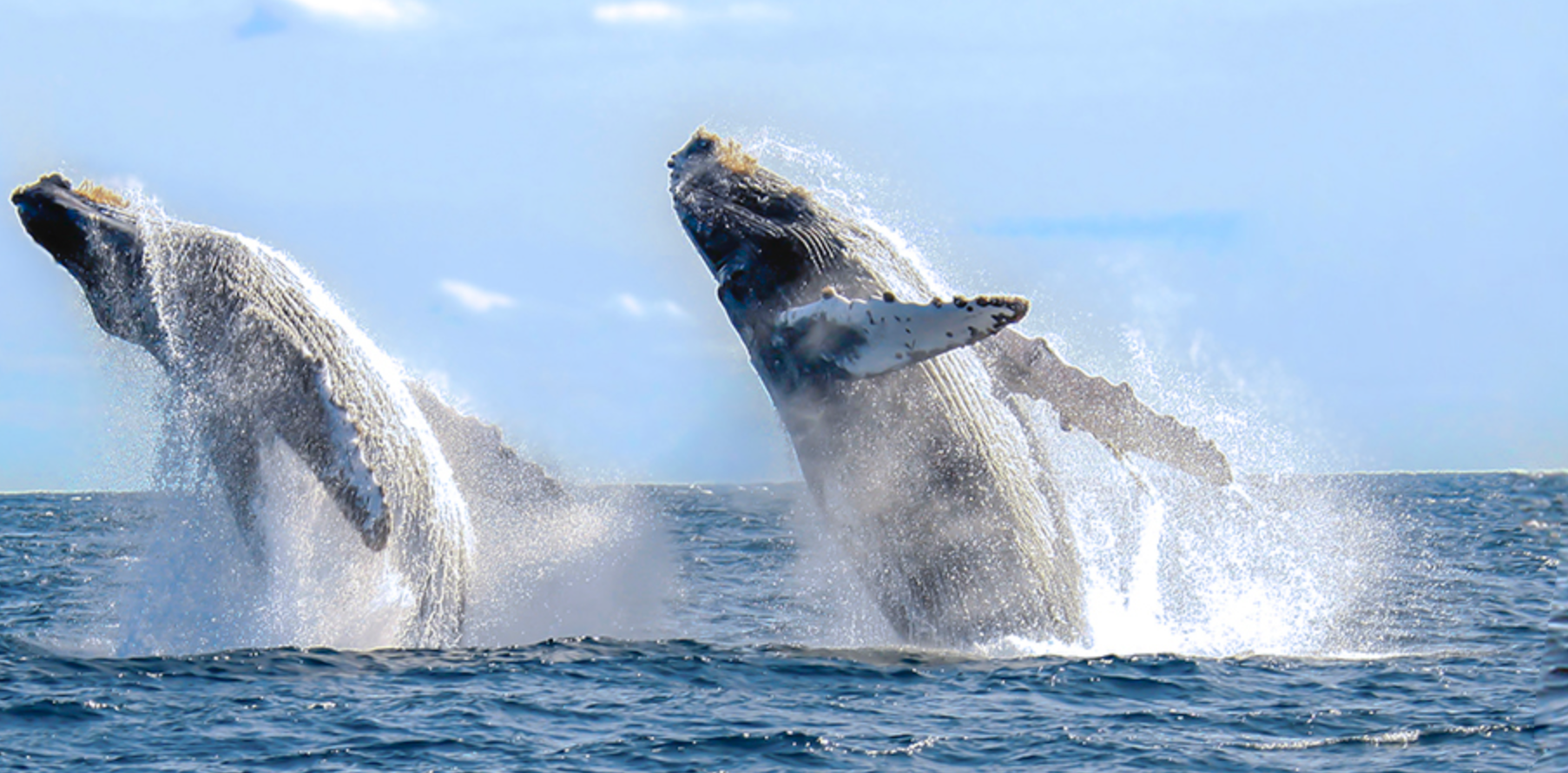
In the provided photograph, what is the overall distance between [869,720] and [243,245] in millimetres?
8317

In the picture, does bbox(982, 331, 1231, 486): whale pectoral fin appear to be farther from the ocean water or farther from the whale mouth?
the whale mouth

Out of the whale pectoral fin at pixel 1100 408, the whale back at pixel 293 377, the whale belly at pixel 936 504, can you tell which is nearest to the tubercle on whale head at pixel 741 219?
the whale belly at pixel 936 504

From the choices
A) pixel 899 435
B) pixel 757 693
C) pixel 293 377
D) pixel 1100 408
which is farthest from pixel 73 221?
pixel 1100 408

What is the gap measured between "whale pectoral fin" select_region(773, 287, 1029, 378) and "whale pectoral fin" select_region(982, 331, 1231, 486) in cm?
226

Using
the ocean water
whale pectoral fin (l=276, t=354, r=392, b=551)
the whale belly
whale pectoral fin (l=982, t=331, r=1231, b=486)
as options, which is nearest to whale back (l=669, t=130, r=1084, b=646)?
the whale belly

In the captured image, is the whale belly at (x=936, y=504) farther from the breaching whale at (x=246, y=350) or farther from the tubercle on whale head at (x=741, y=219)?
the breaching whale at (x=246, y=350)

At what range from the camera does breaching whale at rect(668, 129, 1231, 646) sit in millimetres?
12477

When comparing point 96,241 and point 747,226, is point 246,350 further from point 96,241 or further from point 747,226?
point 747,226

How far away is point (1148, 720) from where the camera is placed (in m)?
10.5

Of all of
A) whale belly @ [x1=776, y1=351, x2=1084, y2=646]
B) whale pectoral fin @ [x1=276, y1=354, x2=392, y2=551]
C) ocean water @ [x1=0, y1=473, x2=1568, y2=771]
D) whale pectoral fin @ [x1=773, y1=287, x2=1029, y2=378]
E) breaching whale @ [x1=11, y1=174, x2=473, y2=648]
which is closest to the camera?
ocean water @ [x1=0, y1=473, x2=1568, y2=771]

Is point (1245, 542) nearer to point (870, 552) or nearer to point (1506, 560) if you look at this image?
point (1506, 560)

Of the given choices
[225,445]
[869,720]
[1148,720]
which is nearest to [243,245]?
[225,445]

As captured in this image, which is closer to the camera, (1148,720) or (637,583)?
(1148,720)

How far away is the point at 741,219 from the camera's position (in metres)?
13.0
